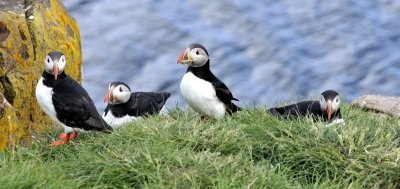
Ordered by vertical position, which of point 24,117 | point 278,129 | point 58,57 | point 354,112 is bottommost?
point 24,117

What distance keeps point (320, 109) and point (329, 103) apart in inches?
7.9

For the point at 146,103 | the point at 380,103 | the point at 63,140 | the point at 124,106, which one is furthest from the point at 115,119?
the point at 380,103

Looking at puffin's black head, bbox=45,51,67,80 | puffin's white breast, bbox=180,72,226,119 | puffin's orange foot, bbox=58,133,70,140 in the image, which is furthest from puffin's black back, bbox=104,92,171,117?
puffin's black head, bbox=45,51,67,80

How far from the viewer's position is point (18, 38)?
28.9 ft

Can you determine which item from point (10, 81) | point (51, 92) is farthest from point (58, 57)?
point (10, 81)

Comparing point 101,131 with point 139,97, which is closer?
point 101,131

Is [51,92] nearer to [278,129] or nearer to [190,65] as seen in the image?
[190,65]

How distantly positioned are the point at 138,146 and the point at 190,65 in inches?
65.7

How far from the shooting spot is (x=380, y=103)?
10664 mm

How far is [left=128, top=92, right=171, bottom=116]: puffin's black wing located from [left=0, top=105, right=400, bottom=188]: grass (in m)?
0.97

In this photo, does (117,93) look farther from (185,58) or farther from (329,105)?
(329,105)

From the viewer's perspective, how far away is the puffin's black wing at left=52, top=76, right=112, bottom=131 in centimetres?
800

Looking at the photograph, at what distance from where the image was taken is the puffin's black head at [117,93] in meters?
9.02

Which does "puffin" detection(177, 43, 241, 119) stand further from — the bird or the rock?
the rock
